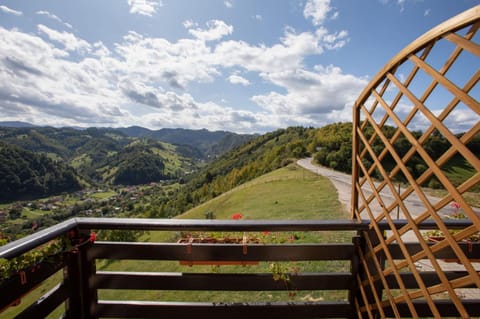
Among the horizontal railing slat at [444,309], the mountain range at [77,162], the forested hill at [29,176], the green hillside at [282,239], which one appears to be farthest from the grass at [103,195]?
the horizontal railing slat at [444,309]

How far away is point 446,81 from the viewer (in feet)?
3.75

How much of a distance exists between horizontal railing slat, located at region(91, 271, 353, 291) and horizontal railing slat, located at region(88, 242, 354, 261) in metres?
0.16

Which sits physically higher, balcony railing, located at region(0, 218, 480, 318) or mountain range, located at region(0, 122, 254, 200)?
balcony railing, located at region(0, 218, 480, 318)

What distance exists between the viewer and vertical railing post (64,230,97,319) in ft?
5.90

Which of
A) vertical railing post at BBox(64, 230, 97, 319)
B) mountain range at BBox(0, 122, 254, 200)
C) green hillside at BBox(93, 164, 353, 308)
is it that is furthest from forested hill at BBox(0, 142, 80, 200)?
vertical railing post at BBox(64, 230, 97, 319)

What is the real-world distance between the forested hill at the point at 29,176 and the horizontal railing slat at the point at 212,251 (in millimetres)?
91284

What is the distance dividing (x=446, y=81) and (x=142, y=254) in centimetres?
218

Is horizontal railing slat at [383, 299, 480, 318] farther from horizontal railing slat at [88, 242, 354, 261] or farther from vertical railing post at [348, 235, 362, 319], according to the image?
horizontal railing slat at [88, 242, 354, 261]

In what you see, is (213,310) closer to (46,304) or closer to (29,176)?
(46,304)

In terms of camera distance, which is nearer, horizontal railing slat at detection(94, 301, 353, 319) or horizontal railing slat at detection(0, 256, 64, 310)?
horizontal railing slat at detection(0, 256, 64, 310)

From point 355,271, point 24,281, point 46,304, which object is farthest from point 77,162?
point 355,271

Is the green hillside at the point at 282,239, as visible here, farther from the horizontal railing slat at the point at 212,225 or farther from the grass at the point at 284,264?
the horizontal railing slat at the point at 212,225

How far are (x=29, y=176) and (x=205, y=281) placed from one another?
104 m

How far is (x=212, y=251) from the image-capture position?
1.91m
